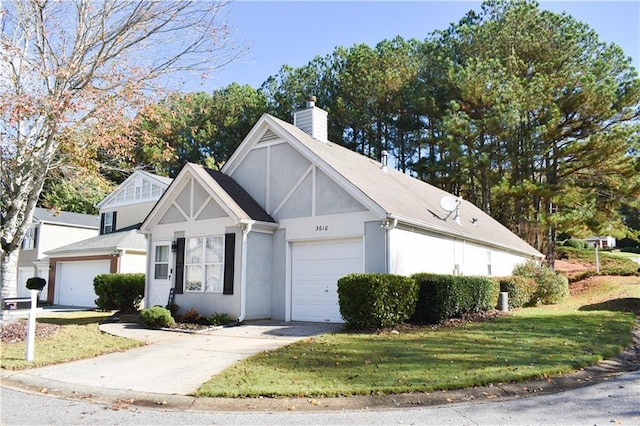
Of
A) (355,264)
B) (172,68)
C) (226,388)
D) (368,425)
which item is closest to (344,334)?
(355,264)

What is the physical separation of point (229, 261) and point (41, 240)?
22.4m

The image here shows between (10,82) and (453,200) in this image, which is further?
(453,200)

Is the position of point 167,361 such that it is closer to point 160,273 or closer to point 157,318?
point 157,318

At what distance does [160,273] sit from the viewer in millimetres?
16953

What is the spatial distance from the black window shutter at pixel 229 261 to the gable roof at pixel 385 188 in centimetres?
344

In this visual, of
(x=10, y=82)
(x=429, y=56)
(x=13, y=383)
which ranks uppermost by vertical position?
(x=429, y=56)

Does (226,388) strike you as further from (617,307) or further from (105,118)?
(617,307)

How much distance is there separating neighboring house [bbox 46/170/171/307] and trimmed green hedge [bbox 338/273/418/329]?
15.4 meters

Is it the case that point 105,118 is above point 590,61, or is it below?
below

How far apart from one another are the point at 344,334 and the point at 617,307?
438 inches

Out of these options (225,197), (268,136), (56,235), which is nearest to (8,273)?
(225,197)

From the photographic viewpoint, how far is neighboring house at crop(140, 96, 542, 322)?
14031mm

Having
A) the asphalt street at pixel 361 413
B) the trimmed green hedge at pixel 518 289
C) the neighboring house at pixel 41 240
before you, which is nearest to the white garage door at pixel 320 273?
the trimmed green hedge at pixel 518 289

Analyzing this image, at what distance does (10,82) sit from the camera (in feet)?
42.0
